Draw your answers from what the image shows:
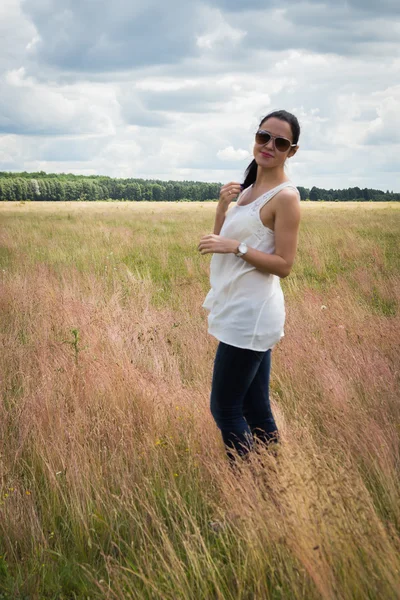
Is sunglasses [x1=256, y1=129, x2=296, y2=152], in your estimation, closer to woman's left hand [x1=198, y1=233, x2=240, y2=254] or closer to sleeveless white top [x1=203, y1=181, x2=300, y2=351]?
sleeveless white top [x1=203, y1=181, x2=300, y2=351]

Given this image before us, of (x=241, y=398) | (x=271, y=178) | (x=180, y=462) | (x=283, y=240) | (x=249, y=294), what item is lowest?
(x=180, y=462)

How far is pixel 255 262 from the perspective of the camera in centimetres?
221

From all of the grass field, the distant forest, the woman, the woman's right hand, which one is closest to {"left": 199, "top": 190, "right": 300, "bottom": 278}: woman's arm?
the woman

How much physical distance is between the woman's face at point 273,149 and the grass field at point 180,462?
1.29 metres

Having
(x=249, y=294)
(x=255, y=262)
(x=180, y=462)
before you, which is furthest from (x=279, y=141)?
(x=180, y=462)

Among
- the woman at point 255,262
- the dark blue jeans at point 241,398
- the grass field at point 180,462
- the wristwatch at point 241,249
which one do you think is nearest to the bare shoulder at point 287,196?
the woman at point 255,262

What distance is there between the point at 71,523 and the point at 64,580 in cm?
35

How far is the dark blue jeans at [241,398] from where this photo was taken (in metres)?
2.33

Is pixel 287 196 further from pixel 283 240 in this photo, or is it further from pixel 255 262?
pixel 255 262

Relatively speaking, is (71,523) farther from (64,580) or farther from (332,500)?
(332,500)

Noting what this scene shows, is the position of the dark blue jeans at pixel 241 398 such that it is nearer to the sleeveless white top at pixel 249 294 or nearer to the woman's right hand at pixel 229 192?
the sleeveless white top at pixel 249 294

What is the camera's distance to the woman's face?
227cm

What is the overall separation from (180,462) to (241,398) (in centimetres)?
84

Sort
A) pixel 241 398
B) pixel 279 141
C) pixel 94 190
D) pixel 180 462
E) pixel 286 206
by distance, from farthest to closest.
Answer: pixel 94 190
pixel 180 462
pixel 241 398
pixel 279 141
pixel 286 206
